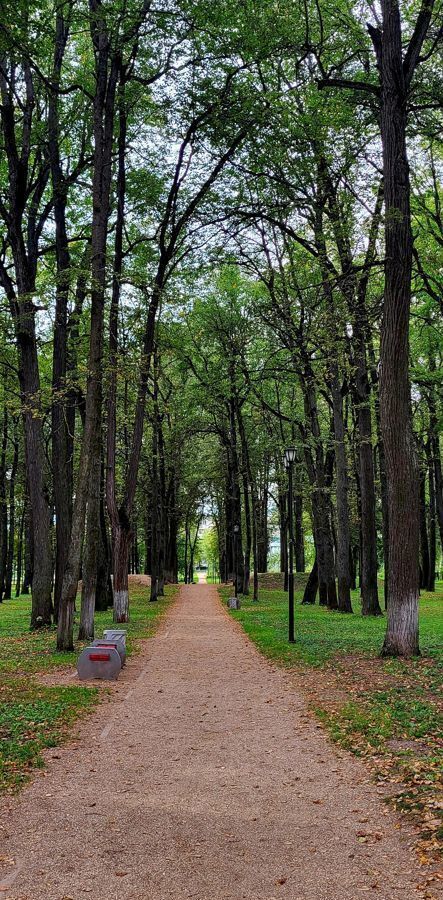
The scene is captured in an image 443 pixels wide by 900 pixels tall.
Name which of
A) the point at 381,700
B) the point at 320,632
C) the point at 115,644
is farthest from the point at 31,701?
the point at 320,632

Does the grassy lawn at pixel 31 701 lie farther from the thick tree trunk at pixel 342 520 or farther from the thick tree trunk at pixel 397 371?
the thick tree trunk at pixel 342 520

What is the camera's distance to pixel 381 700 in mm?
8195

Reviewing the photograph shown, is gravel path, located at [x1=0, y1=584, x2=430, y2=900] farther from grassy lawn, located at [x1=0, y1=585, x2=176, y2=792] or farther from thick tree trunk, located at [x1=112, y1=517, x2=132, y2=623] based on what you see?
thick tree trunk, located at [x1=112, y1=517, x2=132, y2=623]

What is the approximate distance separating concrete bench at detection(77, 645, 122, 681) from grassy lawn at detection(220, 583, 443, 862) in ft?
9.26

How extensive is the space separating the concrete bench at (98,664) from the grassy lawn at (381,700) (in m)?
2.82

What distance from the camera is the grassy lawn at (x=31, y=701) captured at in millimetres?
6141

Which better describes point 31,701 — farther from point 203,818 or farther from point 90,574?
point 90,574

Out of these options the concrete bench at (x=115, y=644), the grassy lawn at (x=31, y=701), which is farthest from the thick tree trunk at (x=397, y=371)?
the grassy lawn at (x=31, y=701)

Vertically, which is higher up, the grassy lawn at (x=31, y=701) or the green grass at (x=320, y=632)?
the grassy lawn at (x=31, y=701)

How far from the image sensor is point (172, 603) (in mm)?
28516

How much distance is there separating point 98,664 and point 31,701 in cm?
187

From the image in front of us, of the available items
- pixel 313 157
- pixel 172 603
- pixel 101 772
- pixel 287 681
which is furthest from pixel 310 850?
pixel 172 603

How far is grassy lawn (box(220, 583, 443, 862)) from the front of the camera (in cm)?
517

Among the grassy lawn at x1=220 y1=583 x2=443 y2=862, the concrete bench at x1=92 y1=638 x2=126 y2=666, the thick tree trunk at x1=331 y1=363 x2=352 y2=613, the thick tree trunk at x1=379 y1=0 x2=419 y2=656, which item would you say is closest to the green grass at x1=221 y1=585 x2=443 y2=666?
the grassy lawn at x1=220 y1=583 x2=443 y2=862
